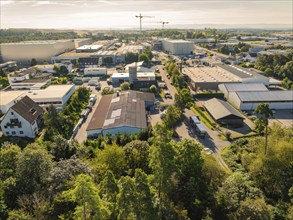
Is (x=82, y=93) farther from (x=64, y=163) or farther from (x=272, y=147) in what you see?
(x=272, y=147)

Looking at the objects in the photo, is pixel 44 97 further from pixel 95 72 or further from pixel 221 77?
pixel 221 77

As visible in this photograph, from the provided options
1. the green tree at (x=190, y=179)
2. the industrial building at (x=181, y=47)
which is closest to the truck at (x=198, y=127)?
the green tree at (x=190, y=179)

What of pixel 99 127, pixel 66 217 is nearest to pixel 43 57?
pixel 99 127

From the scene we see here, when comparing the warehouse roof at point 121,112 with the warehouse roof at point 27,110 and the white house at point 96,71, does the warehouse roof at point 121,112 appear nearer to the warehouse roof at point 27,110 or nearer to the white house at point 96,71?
the warehouse roof at point 27,110

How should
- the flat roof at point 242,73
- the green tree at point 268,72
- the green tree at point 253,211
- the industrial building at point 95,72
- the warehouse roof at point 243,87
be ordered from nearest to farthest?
the green tree at point 253,211 < the warehouse roof at point 243,87 < the flat roof at point 242,73 < the green tree at point 268,72 < the industrial building at point 95,72

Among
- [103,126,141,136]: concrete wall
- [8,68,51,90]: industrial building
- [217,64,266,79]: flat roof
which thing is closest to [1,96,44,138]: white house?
[103,126,141,136]: concrete wall

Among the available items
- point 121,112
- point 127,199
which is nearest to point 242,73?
point 121,112
